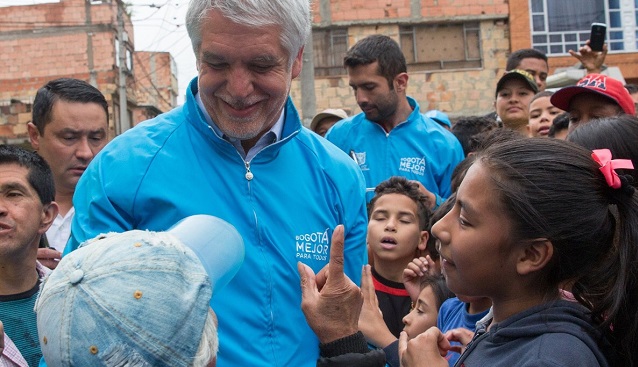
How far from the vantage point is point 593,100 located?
376 centimetres

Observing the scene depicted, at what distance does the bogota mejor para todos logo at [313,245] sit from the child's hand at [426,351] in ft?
1.34

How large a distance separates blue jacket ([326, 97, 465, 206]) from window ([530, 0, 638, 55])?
17653mm

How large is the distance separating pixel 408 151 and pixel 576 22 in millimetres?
19058

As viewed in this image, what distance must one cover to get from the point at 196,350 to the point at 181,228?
370 mm

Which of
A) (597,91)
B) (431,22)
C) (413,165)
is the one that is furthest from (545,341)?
(431,22)

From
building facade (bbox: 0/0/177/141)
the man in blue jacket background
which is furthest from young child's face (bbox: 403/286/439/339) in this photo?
building facade (bbox: 0/0/177/141)

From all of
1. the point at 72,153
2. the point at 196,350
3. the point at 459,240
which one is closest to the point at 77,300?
the point at 196,350

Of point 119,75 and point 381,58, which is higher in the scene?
point 119,75

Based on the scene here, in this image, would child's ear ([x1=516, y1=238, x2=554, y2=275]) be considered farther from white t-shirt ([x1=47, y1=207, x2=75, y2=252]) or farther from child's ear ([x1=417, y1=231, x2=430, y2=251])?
white t-shirt ([x1=47, y1=207, x2=75, y2=252])

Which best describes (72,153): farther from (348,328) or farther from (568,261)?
(568,261)

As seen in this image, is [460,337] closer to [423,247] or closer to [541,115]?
[423,247]

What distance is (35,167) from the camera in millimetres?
3623

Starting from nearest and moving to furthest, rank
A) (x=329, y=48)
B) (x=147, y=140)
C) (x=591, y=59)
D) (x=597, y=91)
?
1. (x=147, y=140)
2. (x=597, y=91)
3. (x=591, y=59)
4. (x=329, y=48)

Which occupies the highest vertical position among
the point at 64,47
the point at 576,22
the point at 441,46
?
the point at 64,47
